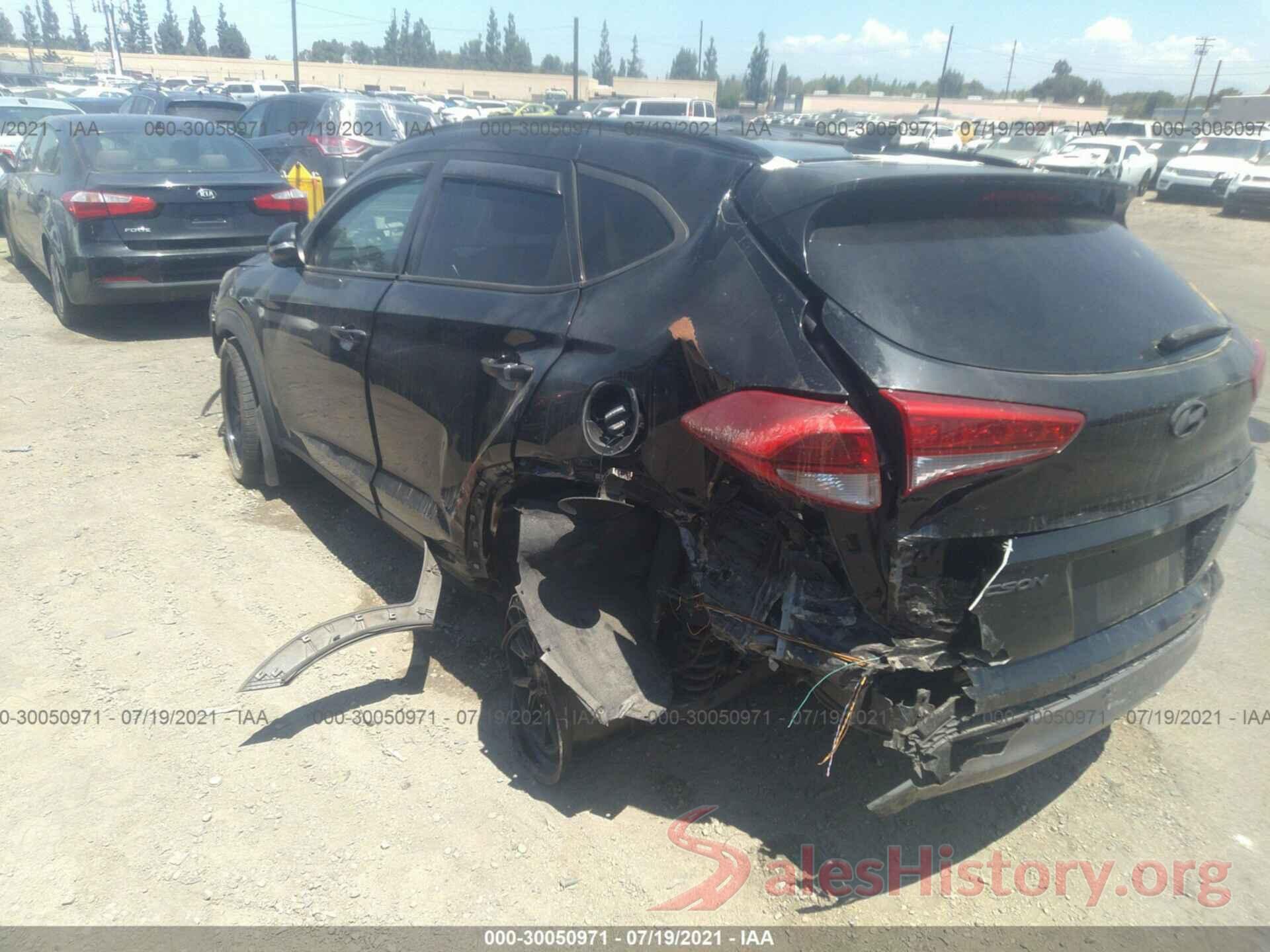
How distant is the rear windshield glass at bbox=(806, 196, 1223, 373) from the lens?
2.15 meters

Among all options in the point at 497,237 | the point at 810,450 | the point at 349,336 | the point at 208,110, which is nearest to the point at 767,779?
the point at 810,450

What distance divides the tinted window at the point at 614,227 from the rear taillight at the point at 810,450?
28.3 inches

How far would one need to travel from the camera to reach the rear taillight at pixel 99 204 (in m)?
7.52

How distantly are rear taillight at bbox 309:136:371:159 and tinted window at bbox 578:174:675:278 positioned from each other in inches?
465

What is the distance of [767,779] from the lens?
3.01 metres

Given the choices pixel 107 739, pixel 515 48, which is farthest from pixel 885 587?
pixel 515 48

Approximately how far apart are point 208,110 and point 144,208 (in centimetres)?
988

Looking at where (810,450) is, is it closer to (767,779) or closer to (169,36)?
(767,779)

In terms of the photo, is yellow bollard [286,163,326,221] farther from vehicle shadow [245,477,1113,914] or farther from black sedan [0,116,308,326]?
vehicle shadow [245,477,1113,914]

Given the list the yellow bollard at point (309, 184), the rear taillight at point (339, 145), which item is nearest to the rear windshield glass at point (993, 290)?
the yellow bollard at point (309, 184)

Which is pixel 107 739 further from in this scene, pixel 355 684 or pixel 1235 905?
pixel 1235 905

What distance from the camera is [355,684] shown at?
11.4 feet

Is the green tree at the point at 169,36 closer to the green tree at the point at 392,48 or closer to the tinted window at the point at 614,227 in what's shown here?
the green tree at the point at 392,48

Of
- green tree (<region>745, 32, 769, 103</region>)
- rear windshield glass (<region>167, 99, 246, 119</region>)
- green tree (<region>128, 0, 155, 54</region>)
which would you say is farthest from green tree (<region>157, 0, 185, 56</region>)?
rear windshield glass (<region>167, 99, 246, 119</region>)
